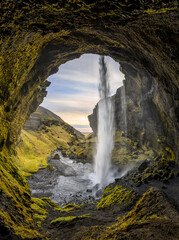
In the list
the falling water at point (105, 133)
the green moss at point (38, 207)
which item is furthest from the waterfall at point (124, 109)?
the green moss at point (38, 207)

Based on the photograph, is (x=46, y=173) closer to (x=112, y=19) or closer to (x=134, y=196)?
(x=134, y=196)

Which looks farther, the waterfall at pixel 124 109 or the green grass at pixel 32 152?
the waterfall at pixel 124 109

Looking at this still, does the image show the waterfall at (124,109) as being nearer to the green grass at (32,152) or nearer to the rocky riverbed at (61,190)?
the rocky riverbed at (61,190)

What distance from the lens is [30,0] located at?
5.25 m

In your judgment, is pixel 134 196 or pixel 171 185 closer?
pixel 134 196

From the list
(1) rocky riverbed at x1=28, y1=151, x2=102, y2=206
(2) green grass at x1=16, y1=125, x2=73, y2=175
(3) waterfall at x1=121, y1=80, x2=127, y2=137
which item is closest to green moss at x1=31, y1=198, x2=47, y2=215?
(1) rocky riverbed at x1=28, y1=151, x2=102, y2=206

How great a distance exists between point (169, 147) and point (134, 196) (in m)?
11.5

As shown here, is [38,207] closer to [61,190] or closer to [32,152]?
[61,190]

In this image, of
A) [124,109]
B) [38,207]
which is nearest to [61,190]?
[38,207]

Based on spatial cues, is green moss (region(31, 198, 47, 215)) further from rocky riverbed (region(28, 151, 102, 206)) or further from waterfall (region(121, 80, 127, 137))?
waterfall (region(121, 80, 127, 137))

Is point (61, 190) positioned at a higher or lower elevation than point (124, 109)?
lower

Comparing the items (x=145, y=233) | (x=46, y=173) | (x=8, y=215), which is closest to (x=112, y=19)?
(x=145, y=233)

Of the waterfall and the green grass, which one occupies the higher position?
the waterfall

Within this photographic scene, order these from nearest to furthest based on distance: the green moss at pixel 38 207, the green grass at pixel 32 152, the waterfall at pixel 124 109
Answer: the green moss at pixel 38 207 < the green grass at pixel 32 152 < the waterfall at pixel 124 109
